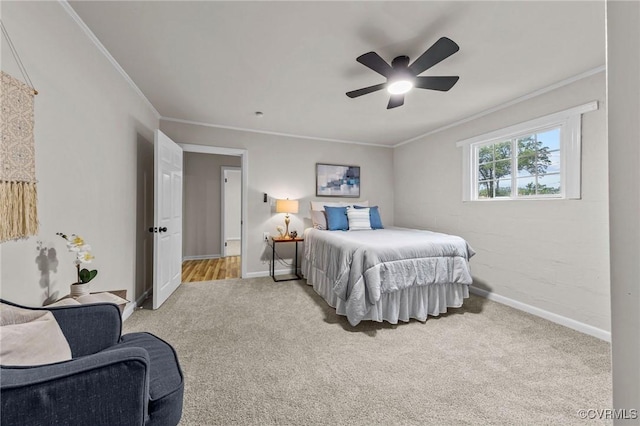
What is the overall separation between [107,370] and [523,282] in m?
3.56

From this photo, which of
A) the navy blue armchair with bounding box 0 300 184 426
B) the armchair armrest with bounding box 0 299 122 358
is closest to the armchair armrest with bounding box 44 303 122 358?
the armchair armrest with bounding box 0 299 122 358

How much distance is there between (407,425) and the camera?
54.0 inches

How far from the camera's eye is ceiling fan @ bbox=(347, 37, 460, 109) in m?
1.75

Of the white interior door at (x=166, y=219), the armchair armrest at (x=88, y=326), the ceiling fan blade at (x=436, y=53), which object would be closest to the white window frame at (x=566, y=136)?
the ceiling fan blade at (x=436, y=53)

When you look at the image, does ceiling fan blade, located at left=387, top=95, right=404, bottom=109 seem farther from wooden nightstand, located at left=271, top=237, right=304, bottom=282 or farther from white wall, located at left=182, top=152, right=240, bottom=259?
white wall, located at left=182, top=152, right=240, bottom=259

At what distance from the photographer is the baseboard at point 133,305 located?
2.55 meters

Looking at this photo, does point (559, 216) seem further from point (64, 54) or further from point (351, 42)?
point (64, 54)

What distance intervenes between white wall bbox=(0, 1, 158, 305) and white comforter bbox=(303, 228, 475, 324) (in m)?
2.07

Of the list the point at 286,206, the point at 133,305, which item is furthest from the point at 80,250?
the point at 286,206

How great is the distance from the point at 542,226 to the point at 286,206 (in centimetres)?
309

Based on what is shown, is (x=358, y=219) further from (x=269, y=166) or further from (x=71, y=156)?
(x=71, y=156)

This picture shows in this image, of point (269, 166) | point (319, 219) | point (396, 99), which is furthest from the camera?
point (269, 166)

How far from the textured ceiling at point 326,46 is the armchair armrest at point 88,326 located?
179 cm

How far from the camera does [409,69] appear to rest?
2004mm
